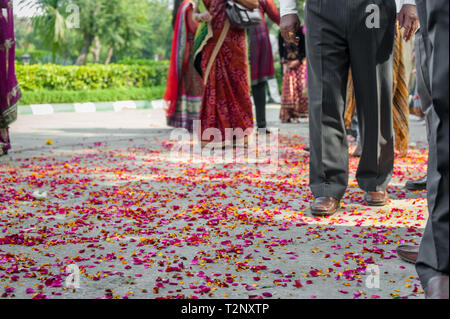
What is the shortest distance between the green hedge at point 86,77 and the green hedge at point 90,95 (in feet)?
1.69

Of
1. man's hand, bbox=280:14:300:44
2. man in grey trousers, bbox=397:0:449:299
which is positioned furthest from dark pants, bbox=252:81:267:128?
man in grey trousers, bbox=397:0:449:299

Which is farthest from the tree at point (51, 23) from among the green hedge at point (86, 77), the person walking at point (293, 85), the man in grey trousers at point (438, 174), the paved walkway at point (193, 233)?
the man in grey trousers at point (438, 174)

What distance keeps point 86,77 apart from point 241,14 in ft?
41.4

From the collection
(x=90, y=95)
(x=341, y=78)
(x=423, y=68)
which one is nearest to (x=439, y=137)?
(x=423, y=68)

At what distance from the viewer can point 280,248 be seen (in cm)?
301

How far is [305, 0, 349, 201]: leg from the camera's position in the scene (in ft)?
12.2

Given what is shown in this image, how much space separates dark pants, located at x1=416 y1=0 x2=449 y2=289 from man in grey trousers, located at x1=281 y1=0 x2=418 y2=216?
1.76m

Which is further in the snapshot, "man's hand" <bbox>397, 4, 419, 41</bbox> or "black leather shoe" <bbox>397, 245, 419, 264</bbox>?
"man's hand" <bbox>397, 4, 419, 41</bbox>

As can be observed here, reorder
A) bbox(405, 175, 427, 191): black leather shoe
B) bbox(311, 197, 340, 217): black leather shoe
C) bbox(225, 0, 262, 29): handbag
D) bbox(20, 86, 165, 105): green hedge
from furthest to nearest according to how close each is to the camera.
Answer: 1. bbox(20, 86, 165, 105): green hedge
2. bbox(225, 0, 262, 29): handbag
3. bbox(405, 175, 427, 191): black leather shoe
4. bbox(311, 197, 340, 217): black leather shoe

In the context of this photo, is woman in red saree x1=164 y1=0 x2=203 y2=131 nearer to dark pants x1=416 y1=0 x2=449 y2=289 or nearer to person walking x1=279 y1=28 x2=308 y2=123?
person walking x1=279 y1=28 x2=308 y2=123

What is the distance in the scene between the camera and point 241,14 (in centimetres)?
661

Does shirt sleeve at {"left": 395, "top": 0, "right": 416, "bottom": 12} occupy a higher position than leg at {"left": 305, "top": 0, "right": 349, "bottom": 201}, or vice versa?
shirt sleeve at {"left": 395, "top": 0, "right": 416, "bottom": 12}

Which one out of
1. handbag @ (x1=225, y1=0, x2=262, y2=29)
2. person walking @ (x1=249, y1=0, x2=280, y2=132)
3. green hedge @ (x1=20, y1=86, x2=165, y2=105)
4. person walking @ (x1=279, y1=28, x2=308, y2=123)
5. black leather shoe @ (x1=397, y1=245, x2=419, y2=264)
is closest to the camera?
black leather shoe @ (x1=397, y1=245, x2=419, y2=264)
